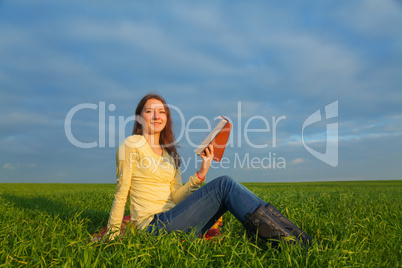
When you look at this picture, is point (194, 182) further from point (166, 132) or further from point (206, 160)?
point (166, 132)

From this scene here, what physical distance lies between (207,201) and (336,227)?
2332mm

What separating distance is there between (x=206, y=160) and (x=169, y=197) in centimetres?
78

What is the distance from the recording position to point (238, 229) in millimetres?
5027

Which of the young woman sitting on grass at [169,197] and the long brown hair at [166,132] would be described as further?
the long brown hair at [166,132]

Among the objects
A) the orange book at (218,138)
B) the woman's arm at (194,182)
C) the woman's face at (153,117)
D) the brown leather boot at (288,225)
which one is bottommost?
A: the brown leather boot at (288,225)

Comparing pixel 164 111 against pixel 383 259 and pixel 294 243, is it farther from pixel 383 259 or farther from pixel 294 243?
pixel 383 259

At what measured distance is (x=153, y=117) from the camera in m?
4.51

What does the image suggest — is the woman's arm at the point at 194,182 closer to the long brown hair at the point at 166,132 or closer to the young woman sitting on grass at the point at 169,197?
the young woman sitting on grass at the point at 169,197

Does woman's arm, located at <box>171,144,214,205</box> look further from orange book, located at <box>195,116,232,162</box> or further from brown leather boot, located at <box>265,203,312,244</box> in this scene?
brown leather boot, located at <box>265,203,312,244</box>

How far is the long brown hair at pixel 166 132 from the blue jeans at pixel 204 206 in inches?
38.6

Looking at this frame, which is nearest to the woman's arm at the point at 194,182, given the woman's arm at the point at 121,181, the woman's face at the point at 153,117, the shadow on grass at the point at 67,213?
the woman's arm at the point at 121,181

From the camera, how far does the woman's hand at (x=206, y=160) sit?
12.9ft

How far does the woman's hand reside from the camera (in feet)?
12.9

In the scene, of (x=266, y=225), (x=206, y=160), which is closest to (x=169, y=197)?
(x=206, y=160)
